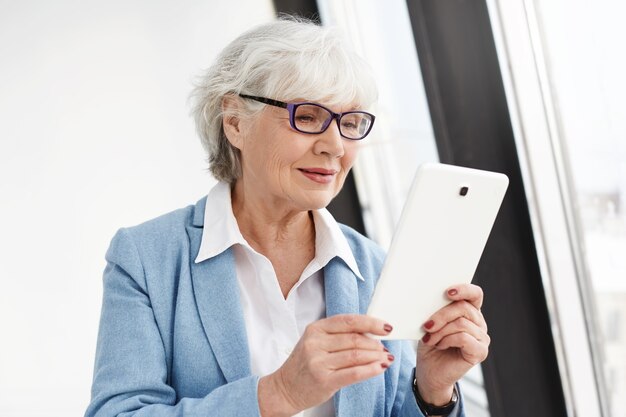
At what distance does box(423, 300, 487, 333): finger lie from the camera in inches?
48.9

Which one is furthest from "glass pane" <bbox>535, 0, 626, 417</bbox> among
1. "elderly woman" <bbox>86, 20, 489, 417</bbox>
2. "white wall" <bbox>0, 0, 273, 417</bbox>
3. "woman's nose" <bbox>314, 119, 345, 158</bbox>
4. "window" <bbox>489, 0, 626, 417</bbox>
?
"white wall" <bbox>0, 0, 273, 417</bbox>

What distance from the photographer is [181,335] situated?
53.9 inches

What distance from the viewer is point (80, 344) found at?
354 cm

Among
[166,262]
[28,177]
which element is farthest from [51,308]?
[166,262]

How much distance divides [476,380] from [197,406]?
5.06 ft

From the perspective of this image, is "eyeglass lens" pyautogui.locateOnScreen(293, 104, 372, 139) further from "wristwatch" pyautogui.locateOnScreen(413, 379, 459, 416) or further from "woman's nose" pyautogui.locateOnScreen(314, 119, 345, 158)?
"wristwatch" pyautogui.locateOnScreen(413, 379, 459, 416)

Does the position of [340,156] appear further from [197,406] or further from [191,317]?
[197,406]

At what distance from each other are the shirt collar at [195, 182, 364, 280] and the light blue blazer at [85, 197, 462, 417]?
0.02 m

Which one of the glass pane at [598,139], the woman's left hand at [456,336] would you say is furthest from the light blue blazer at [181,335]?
the glass pane at [598,139]

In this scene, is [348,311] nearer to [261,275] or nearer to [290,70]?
[261,275]

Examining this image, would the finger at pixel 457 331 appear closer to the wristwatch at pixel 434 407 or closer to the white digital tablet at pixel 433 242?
the white digital tablet at pixel 433 242

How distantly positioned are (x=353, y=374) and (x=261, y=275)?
0.42m

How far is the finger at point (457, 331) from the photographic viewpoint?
1246 mm

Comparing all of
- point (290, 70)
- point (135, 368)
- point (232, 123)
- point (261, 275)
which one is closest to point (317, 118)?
point (290, 70)
